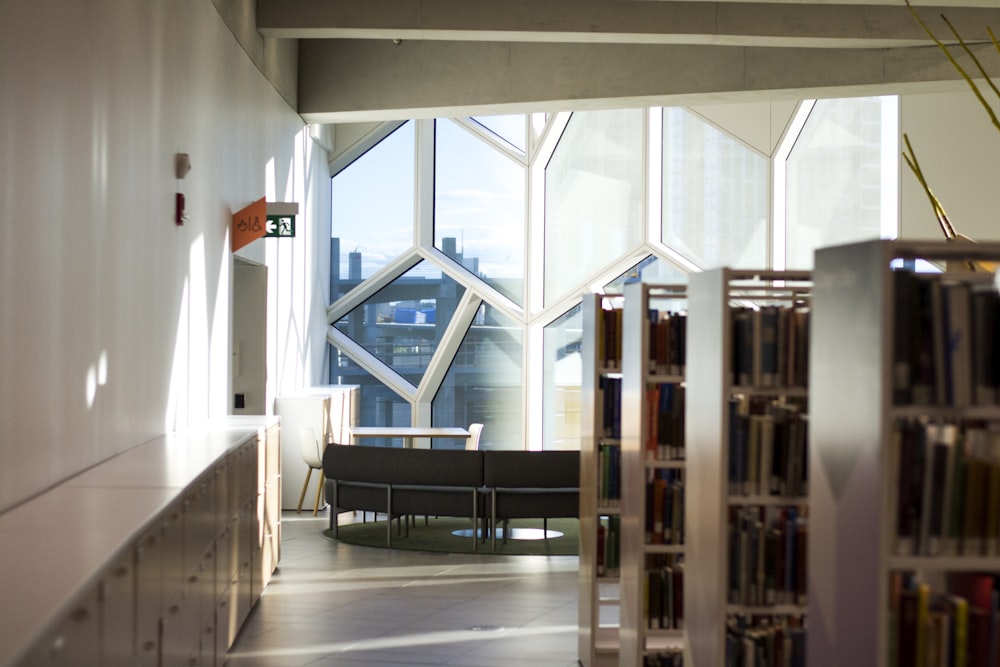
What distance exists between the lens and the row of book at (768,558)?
407 centimetres

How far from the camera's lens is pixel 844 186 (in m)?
13.5

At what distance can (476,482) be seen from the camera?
392 inches

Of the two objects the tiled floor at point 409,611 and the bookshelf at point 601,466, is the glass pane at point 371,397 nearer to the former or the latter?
the tiled floor at point 409,611

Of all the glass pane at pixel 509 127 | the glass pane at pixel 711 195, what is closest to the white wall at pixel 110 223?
the glass pane at pixel 509 127

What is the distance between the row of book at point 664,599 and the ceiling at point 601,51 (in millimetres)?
5630

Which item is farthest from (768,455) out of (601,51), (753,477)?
(601,51)

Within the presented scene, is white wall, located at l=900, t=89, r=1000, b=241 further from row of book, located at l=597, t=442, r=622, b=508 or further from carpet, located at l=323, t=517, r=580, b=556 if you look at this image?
row of book, located at l=597, t=442, r=622, b=508

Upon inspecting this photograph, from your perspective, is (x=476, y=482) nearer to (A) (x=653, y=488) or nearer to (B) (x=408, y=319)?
(A) (x=653, y=488)

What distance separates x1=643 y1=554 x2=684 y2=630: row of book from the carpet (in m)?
4.62

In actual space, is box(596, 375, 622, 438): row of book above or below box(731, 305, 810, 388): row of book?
below

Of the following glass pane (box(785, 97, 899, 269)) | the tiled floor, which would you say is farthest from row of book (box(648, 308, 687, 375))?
glass pane (box(785, 97, 899, 269))

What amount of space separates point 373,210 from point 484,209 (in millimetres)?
1520

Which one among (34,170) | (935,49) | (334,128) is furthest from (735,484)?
(334,128)

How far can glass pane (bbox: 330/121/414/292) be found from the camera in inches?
617
